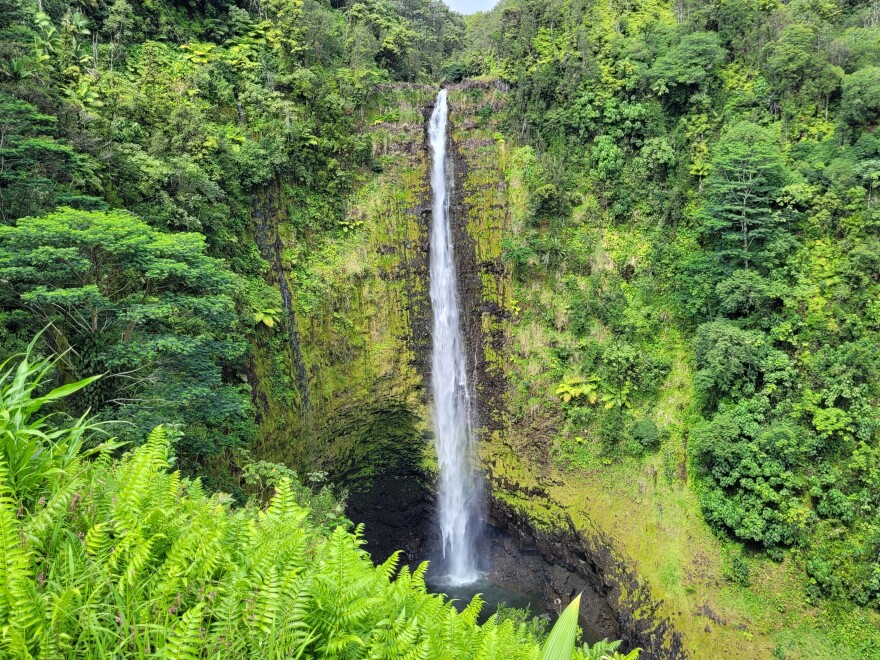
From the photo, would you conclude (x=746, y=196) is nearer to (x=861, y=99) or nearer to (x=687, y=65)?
(x=861, y=99)

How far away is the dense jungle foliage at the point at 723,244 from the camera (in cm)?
1152

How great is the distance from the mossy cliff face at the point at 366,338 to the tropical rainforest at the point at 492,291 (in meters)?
0.12

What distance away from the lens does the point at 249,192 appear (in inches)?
623

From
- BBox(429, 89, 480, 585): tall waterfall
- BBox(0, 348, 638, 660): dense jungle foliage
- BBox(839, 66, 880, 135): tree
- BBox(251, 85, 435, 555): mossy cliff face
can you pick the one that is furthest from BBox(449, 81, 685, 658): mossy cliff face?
BBox(0, 348, 638, 660): dense jungle foliage

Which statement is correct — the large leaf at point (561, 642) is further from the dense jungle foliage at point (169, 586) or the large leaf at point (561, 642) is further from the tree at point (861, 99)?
the tree at point (861, 99)

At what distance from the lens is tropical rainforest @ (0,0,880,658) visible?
22.9ft

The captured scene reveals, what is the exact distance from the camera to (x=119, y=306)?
7207 millimetres

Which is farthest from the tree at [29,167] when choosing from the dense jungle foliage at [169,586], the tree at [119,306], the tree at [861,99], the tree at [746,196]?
the tree at [861,99]

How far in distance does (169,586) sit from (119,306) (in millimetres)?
7074

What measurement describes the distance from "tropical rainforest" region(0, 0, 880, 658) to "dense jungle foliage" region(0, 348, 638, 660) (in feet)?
0.10

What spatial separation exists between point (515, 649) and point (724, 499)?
41.6 ft

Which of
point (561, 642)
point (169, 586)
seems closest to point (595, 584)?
point (561, 642)

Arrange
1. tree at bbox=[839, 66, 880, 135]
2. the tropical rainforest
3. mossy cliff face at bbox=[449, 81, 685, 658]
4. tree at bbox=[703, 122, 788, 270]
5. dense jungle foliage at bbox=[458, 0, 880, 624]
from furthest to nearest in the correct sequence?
tree at bbox=[703, 122, 788, 270]
mossy cliff face at bbox=[449, 81, 685, 658]
tree at bbox=[839, 66, 880, 135]
dense jungle foliage at bbox=[458, 0, 880, 624]
the tropical rainforest

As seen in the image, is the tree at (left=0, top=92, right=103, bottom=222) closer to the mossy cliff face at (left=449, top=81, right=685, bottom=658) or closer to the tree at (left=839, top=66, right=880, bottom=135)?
the mossy cliff face at (left=449, top=81, right=685, bottom=658)
